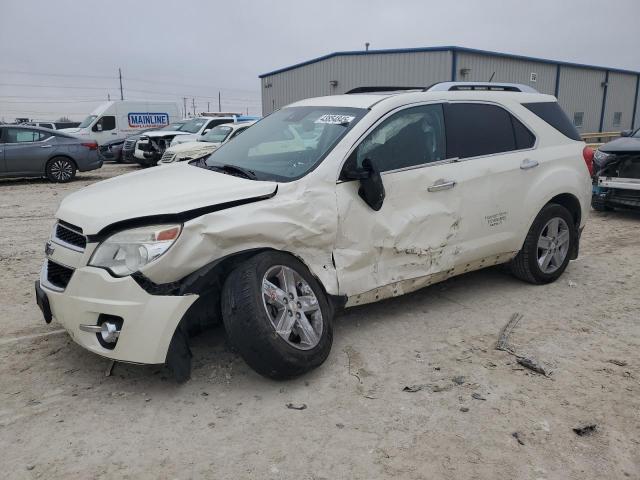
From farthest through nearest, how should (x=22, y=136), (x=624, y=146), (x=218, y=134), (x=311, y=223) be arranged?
1. (x=218, y=134)
2. (x=22, y=136)
3. (x=624, y=146)
4. (x=311, y=223)

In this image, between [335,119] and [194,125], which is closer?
[335,119]

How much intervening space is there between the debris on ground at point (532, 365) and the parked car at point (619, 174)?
18.7ft

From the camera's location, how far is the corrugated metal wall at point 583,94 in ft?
82.7

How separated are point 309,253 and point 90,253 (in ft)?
4.35

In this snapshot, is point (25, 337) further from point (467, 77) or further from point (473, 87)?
point (467, 77)

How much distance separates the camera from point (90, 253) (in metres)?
3.01

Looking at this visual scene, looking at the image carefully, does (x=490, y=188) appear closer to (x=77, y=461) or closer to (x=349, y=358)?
(x=349, y=358)

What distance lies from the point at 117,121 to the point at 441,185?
67.3 feet

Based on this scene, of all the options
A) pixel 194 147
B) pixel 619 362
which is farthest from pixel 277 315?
pixel 194 147

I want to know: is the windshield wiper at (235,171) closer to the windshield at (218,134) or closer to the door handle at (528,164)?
the door handle at (528,164)

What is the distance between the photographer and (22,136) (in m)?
13.3

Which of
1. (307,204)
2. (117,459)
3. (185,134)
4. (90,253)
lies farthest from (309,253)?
(185,134)

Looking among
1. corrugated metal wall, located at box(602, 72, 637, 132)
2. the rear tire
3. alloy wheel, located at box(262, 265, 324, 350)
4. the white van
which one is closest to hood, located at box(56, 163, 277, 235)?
alloy wheel, located at box(262, 265, 324, 350)

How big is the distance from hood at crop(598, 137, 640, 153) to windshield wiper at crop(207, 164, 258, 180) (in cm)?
667
